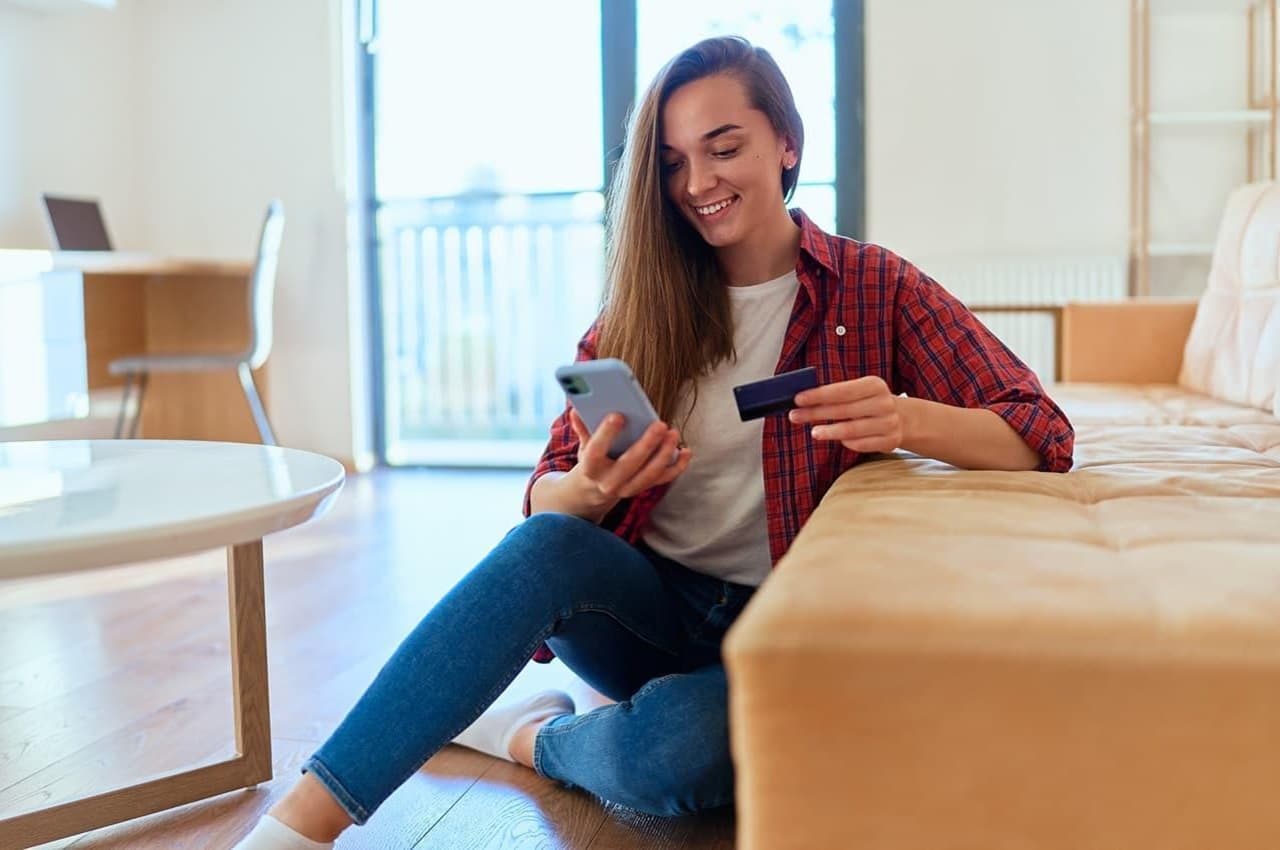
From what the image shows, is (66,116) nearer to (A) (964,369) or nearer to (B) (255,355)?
(B) (255,355)

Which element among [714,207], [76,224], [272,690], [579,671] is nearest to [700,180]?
[714,207]

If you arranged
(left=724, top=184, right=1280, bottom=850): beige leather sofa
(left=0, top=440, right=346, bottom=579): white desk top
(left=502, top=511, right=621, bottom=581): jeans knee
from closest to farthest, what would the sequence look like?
(left=724, top=184, right=1280, bottom=850): beige leather sofa < (left=0, top=440, right=346, bottom=579): white desk top < (left=502, top=511, right=621, bottom=581): jeans knee

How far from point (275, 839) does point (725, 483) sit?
0.57 meters

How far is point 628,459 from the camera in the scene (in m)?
1.01

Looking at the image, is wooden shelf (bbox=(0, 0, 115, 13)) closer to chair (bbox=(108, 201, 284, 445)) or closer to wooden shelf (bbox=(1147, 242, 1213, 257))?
chair (bbox=(108, 201, 284, 445))

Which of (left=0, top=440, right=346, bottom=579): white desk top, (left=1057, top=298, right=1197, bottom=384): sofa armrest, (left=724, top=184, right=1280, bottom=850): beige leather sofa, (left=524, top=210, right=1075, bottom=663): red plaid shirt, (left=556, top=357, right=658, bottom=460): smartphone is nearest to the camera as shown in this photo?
(left=724, top=184, right=1280, bottom=850): beige leather sofa

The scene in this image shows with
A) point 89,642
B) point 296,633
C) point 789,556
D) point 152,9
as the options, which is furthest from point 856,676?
point 152,9

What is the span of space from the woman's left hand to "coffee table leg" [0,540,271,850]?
64 cm

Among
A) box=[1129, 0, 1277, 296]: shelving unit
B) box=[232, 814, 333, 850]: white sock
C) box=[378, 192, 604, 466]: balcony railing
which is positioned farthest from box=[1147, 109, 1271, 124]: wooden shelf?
box=[232, 814, 333, 850]: white sock

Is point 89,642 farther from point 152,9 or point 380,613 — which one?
point 152,9

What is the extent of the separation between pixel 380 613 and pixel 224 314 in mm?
2310

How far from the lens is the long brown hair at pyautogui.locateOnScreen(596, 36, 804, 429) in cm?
124

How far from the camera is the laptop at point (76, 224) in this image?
3.68 meters

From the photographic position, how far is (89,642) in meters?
1.97
